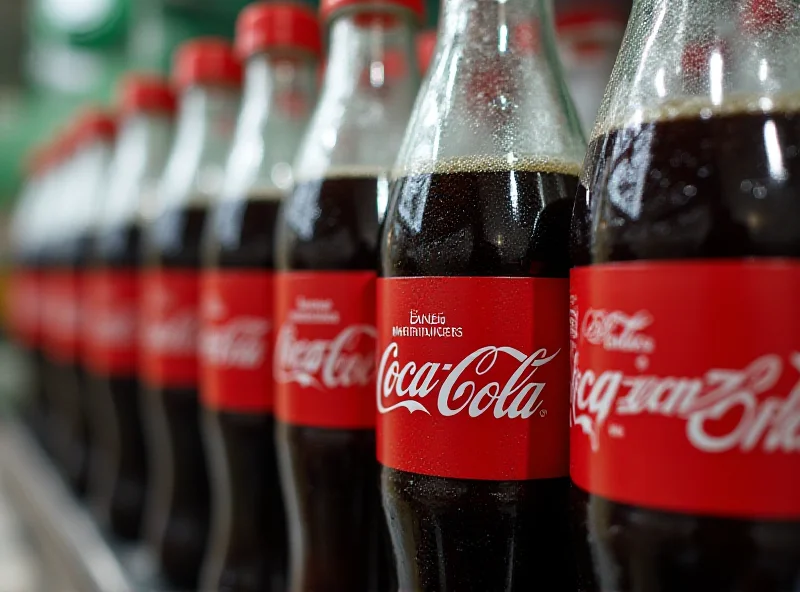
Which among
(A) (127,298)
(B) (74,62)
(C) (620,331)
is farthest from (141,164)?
(B) (74,62)

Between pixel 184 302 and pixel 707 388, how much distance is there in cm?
76

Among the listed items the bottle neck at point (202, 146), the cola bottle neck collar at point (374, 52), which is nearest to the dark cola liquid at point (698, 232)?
the cola bottle neck collar at point (374, 52)

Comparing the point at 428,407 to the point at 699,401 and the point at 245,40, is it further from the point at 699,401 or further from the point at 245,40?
the point at 245,40

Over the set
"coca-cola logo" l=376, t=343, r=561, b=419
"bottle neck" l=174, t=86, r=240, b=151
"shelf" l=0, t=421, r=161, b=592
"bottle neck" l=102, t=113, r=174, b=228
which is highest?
"bottle neck" l=174, t=86, r=240, b=151

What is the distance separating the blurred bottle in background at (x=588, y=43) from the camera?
3.89 ft

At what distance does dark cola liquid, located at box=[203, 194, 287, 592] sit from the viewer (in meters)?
0.91

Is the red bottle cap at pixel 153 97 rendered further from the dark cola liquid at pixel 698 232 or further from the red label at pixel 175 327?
the dark cola liquid at pixel 698 232

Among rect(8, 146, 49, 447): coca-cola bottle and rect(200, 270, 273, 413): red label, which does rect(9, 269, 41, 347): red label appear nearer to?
rect(8, 146, 49, 447): coca-cola bottle

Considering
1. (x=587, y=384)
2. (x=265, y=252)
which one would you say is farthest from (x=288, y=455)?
(x=587, y=384)

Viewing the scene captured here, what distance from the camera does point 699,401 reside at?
17.0 inches

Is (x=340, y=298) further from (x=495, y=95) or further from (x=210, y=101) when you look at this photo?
(x=210, y=101)

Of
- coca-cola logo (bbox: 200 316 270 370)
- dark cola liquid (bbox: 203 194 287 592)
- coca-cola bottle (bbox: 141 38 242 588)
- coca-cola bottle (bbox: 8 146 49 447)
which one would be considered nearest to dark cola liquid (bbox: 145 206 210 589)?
coca-cola bottle (bbox: 141 38 242 588)

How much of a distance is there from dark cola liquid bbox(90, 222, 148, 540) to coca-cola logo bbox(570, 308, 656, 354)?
1001 millimetres

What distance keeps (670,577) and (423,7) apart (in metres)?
0.58
